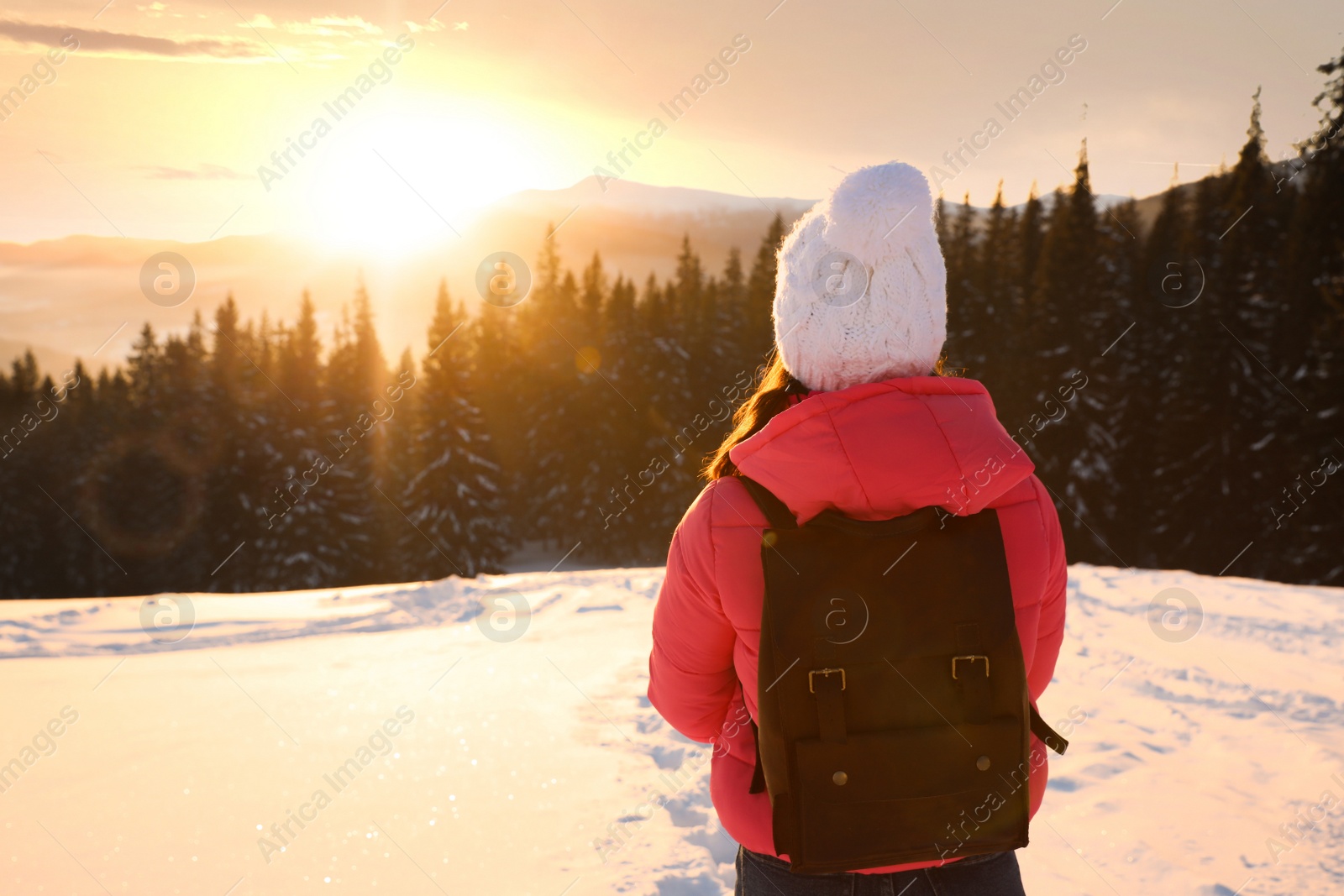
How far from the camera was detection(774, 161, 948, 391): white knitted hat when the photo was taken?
1.65m

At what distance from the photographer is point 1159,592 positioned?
7793 millimetres

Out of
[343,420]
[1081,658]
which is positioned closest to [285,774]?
[1081,658]

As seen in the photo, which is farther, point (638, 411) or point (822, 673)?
point (638, 411)

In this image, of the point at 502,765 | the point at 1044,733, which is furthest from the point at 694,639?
the point at 502,765

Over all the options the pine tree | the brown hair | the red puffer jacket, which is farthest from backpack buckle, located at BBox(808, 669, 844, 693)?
the pine tree

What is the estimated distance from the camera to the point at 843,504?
146cm

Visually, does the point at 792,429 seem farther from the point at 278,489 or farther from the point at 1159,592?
the point at 278,489

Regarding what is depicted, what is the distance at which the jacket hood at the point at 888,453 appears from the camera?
1410 mm

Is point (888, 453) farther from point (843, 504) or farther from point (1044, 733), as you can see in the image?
point (1044, 733)

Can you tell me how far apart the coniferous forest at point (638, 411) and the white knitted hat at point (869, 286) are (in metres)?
19.4

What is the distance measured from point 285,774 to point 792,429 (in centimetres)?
382

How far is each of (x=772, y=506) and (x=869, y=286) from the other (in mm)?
541

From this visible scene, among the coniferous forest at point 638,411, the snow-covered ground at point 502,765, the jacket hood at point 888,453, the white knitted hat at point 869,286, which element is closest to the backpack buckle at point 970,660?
the jacket hood at point 888,453

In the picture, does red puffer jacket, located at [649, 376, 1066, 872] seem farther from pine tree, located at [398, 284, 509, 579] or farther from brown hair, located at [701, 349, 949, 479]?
pine tree, located at [398, 284, 509, 579]
